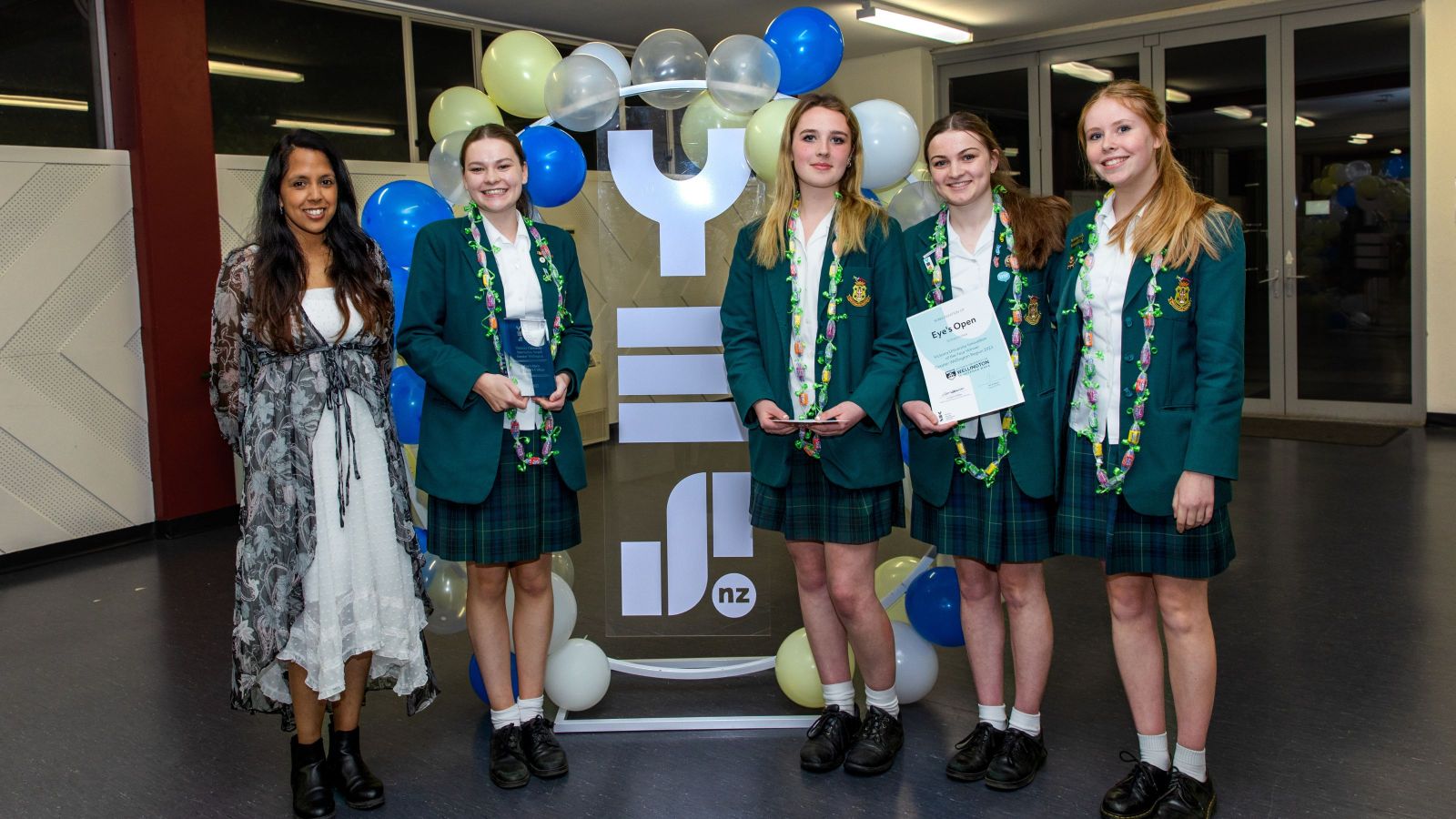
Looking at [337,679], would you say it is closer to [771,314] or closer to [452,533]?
[452,533]

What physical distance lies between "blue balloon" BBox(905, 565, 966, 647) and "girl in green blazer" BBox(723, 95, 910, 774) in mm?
346

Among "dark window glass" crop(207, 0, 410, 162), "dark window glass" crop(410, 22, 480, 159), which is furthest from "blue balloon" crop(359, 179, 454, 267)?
"dark window glass" crop(410, 22, 480, 159)

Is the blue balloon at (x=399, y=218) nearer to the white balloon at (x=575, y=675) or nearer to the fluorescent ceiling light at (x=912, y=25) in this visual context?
the white balloon at (x=575, y=675)

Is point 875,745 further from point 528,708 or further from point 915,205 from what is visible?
point 915,205

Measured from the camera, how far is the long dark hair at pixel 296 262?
2463mm

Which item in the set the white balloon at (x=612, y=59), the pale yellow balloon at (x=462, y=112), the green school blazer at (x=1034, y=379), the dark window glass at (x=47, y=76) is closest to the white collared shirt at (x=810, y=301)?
the green school blazer at (x=1034, y=379)

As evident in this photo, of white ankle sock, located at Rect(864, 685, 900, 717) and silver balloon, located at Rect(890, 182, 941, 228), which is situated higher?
silver balloon, located at Rect(890, 182, 941, 228)

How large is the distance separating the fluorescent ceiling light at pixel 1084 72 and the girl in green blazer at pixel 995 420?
7184 millimetres

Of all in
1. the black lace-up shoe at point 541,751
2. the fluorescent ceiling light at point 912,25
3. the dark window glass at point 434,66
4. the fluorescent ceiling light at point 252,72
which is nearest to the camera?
the black lace-up shoe at point 541,751

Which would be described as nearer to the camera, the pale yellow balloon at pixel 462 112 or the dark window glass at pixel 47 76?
the pale yellow balloon at pixel 462 112

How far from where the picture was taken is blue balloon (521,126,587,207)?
3039 mm

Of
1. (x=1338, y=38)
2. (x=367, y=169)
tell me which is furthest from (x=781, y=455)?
(x=1338, y=38)

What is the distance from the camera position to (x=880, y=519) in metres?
2.67

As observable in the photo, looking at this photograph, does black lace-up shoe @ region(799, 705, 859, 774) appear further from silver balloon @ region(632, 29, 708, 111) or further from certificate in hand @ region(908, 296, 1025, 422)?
silver balloon @ region(632, 29, 708, 111)
